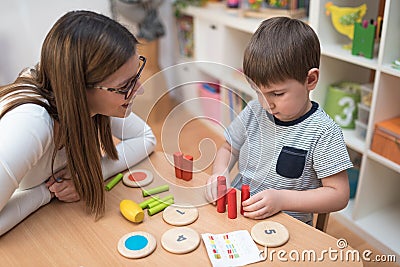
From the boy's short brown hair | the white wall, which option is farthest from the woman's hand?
the white wall

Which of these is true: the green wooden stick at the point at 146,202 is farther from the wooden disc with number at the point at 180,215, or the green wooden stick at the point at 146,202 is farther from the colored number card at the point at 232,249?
the colored number card at the point at 232,249

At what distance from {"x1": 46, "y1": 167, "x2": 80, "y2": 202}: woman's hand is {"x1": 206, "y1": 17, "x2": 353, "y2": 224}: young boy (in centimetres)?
29

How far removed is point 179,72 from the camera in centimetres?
99

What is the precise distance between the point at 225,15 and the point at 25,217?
1672 mm

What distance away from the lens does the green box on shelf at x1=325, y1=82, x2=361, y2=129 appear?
5.58ft

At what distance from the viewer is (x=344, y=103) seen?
5.61 ft

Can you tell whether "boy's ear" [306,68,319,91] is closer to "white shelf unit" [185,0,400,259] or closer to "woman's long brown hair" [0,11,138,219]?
"woman's long brown hair" [0,11,138,219]

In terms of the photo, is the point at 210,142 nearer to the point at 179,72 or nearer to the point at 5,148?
the point at 179,72

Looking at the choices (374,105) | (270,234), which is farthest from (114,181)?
(374,105)

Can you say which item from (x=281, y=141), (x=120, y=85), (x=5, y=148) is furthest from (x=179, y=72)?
(x=5, y=148)

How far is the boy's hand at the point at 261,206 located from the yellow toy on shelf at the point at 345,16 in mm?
988

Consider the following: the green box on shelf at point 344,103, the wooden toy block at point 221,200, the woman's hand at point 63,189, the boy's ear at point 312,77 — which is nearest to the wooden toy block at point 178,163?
the wooden toy block at point 221,200

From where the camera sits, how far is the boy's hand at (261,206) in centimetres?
86

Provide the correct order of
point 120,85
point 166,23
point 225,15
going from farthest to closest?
1. point 166,23
2. point 225,15
3. point 120,85
